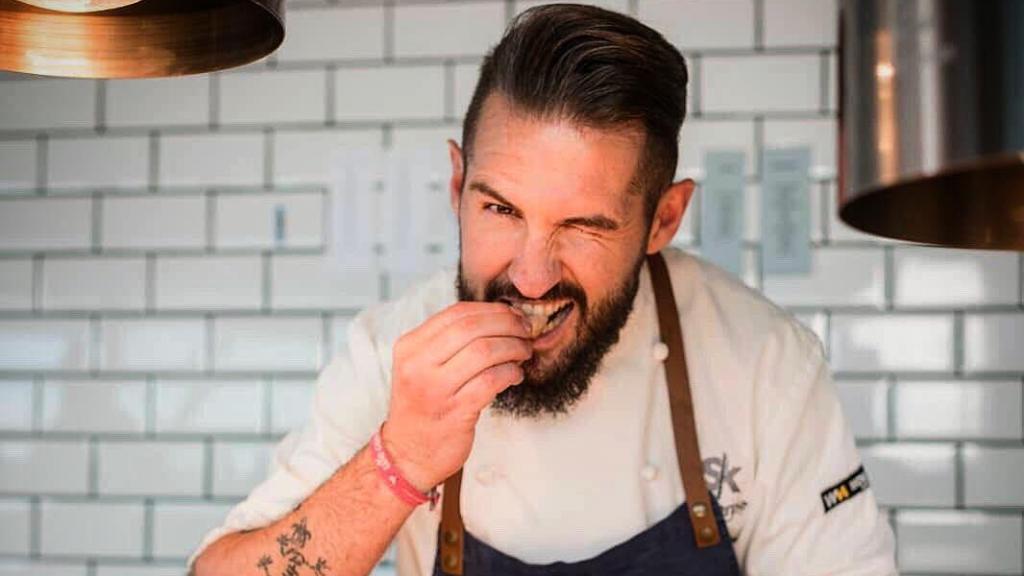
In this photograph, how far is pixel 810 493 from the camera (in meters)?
1.67

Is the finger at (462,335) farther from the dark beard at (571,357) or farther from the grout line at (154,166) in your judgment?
the grout line at (154,166)

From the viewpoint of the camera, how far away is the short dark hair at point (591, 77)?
1.54m

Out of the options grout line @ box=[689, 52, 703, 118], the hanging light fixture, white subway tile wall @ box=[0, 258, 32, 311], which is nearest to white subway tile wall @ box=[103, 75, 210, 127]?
white subway tile wall @ box=[0, 258, 32, 311]

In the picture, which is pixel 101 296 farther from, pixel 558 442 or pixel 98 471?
pixel 558 442

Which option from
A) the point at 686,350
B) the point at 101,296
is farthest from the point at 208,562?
the point at 101,296

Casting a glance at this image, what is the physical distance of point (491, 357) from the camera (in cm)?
139

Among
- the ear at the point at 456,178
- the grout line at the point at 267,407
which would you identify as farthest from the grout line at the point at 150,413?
the ear at the point at 456,178

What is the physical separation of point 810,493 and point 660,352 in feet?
0.92

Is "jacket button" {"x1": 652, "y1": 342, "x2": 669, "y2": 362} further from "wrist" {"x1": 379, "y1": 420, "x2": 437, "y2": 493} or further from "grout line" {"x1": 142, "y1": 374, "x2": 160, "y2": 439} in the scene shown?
"grout line" {"x1": 142, "y1": 374, "x2": 160, "y2": 439}

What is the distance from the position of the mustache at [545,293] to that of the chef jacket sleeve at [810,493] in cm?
34

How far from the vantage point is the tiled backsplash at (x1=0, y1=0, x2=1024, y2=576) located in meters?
2.47

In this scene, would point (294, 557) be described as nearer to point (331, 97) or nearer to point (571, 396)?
point (571, 396)

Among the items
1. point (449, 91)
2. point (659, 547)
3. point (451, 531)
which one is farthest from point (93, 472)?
point (659, 547)

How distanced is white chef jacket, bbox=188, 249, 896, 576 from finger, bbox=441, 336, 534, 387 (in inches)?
14.3
